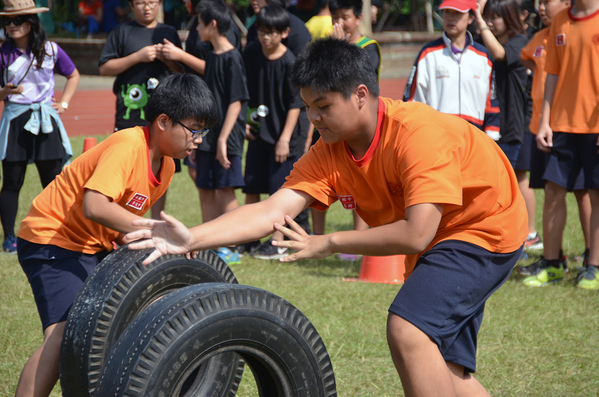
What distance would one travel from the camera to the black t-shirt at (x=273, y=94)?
5828 millimetres

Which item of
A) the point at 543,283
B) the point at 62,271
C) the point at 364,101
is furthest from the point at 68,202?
the point at 543,283

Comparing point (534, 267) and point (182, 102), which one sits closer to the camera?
point (182, 102)

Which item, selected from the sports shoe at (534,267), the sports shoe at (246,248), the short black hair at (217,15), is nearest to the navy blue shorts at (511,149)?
the sports shoe at (534,267)

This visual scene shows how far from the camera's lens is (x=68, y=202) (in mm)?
3115

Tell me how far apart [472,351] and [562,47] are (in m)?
3.21

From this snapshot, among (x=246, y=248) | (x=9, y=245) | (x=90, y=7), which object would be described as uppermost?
(x=90, y=7)

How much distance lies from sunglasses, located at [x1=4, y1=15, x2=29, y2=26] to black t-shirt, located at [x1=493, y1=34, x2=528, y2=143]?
169 inches

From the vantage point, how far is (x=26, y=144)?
5.86 m

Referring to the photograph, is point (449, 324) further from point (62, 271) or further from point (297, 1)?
point (297, 1)

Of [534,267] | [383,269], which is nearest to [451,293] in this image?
[383,269]

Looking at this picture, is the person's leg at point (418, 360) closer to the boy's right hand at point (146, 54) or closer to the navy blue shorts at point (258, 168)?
the navy blue shorts at point (258, 168)

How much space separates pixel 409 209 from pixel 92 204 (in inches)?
57.4

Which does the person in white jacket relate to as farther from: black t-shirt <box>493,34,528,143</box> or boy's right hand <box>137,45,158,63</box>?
boy's right hand <box>137,45,158,63</box>

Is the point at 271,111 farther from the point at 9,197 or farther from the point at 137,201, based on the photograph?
the point at 137,201
